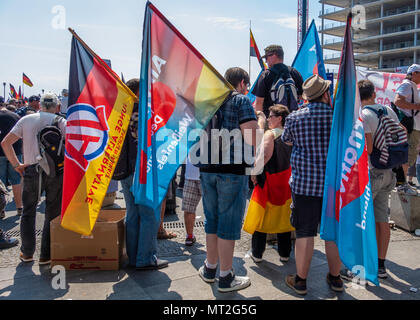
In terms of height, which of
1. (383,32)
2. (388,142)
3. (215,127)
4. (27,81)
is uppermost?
(383,32)

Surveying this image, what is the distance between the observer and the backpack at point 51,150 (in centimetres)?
390

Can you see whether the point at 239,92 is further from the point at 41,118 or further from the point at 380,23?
the point at 380,23

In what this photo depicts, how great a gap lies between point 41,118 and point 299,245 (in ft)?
10.3

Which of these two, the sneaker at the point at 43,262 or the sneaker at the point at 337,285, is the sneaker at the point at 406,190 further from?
the sneaker at the point at 43,262

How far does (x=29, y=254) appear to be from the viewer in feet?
13.2

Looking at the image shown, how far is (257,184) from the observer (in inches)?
155

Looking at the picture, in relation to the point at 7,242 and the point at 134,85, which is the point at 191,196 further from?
the point at 7,242

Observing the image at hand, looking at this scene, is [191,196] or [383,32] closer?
[191,196]

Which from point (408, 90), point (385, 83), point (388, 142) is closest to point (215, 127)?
point (388, 142)

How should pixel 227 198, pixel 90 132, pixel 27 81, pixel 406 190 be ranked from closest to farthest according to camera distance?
1. pixel 227 198
2. pixel 90 132
3. pixel 406 190
4. pixel 27 81

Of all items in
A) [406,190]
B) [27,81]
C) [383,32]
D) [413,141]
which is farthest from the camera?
[383,32]

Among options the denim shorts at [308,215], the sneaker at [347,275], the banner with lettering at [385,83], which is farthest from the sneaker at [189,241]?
the banner with lettering at [385,83]

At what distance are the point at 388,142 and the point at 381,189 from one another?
1.63ft
